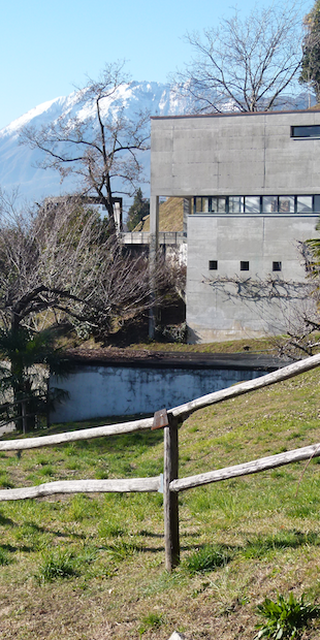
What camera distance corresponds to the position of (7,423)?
21.7 meters

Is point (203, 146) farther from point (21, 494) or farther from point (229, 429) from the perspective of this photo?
point (21, 494)

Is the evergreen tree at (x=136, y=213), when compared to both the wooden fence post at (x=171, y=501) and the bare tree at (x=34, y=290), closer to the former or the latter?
the bare tree at (x=34, y=290)

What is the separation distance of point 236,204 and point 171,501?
103 feet

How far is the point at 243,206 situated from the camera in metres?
34.5

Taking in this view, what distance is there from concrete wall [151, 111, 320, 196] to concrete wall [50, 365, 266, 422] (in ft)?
49.0

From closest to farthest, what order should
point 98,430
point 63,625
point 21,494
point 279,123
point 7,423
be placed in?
point 63,625
point 98,430
point 21,494
point 7,423
point 279,123

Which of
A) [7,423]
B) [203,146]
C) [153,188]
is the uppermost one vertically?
[203,146]

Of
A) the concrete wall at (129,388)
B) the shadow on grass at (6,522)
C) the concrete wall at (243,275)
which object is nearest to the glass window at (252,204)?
the concrete wall at (243,275)

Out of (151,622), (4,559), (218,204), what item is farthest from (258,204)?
(151,622)

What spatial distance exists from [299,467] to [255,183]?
27.8 metres

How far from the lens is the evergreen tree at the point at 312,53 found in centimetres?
6049

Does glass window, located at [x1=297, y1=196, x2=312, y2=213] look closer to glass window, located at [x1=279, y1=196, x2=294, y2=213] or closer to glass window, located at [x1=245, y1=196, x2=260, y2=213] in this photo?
glass window, located at [x1=279, y1=196, x2=294, y2=213]

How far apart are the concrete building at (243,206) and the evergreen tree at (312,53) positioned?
31040 millimetres

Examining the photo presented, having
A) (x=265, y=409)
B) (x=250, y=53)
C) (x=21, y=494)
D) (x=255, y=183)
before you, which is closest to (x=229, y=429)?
(x=265, y=409)
